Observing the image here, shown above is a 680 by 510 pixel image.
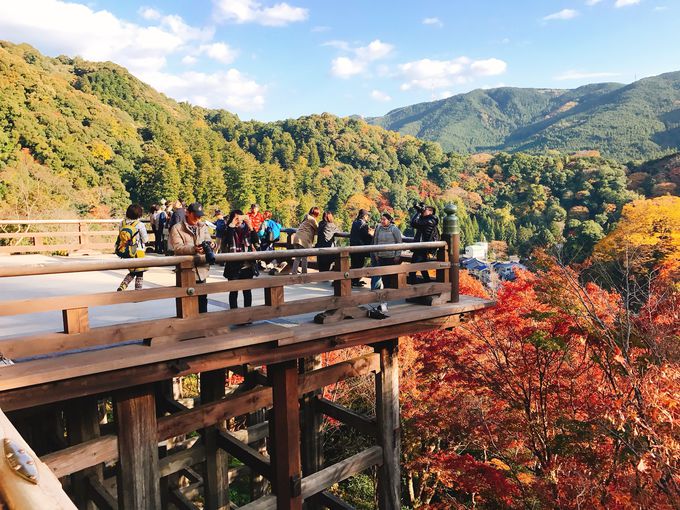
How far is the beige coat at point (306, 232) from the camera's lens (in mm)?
7609

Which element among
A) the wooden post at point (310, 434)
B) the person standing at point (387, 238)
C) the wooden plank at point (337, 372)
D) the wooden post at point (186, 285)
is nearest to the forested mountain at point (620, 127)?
the person standing at point (387, 238)

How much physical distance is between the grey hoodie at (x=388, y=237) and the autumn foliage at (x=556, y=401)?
144 centimetres

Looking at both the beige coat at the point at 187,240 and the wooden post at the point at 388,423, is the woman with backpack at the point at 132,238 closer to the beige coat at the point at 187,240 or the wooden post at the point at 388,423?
the beige coat at the point at 187,240

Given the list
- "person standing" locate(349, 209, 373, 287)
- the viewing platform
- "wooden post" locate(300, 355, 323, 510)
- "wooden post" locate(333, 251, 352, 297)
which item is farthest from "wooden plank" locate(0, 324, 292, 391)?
"wooden post" locate(300, 355, 323, 510)

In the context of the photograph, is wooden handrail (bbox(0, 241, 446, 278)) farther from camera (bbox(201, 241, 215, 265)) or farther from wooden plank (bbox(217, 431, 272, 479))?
wooden plank (bbox(217, 431, 272, 479))

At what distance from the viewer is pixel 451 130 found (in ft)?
643

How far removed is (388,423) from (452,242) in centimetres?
256

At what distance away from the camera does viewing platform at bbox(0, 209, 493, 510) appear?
357 cm

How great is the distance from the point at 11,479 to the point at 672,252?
113ft

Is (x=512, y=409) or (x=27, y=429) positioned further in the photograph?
(x=512, y=409)

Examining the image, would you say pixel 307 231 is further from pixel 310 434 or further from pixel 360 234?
pixel 310 434

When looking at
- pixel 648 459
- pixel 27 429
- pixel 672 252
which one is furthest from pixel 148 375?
pixel 672 252

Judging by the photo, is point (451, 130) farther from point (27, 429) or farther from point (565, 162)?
point (27, 429)

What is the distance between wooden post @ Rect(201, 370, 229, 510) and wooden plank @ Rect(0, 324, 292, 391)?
2.45m
